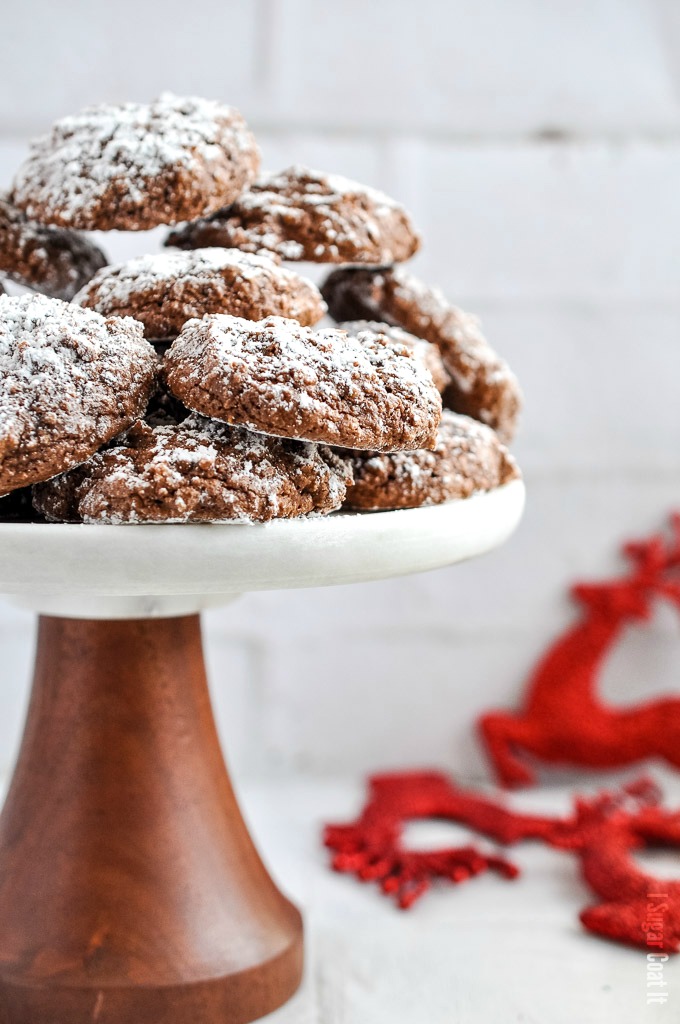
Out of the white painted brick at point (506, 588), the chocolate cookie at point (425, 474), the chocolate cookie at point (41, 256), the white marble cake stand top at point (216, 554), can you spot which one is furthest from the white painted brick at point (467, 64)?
the white marble cake stand top at point (216, 554)

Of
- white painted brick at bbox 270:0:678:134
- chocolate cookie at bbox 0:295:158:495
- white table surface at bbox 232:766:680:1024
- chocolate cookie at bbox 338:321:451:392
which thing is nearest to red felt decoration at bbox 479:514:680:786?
white table surface at bbox 232:766:680:1024

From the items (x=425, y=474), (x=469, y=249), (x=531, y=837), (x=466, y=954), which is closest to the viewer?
(x=425, y=474)

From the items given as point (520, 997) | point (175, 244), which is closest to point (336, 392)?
point (175, 244)

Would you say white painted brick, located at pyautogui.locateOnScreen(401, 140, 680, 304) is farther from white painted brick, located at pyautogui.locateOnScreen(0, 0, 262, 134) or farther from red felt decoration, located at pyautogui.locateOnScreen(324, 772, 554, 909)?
red felt decoration, located at pyautogui.locateOnScreen(324, 772, 554, 909)

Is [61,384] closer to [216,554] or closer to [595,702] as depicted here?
[216,554]

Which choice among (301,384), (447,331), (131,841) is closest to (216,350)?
(301,384)

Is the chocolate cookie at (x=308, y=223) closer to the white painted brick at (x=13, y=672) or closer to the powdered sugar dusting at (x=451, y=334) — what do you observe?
the powdered sugar dusting at (x=451, y=334)
